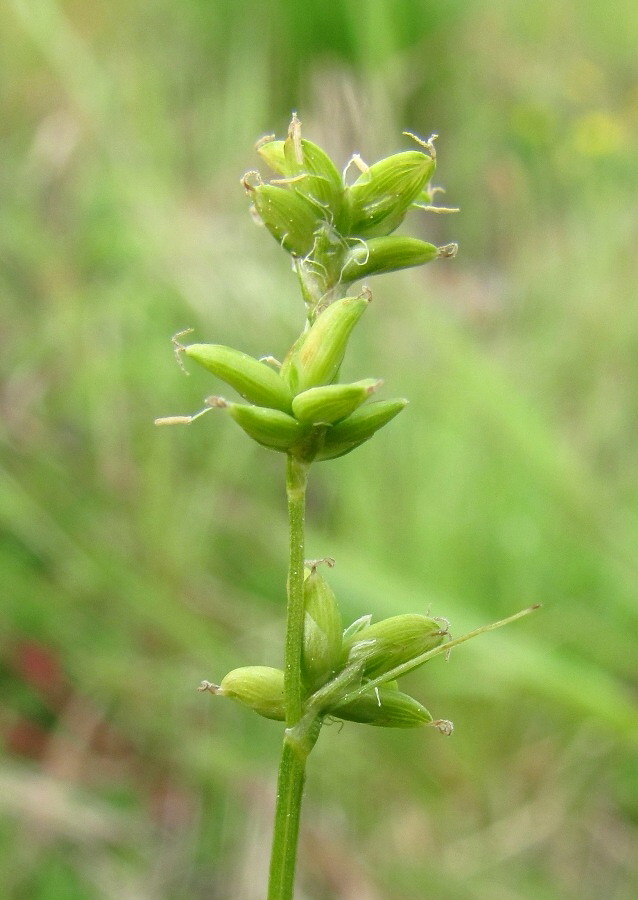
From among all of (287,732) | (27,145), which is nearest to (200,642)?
(287,732)

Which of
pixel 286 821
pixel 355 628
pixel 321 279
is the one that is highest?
pixel 321 279

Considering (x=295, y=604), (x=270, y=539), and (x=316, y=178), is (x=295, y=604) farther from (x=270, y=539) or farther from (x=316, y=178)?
(x=270, y=539)

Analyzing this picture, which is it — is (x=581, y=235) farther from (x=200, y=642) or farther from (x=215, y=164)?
(x=200, y=642)

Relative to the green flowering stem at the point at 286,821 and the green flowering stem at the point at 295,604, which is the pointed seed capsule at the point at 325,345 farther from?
the green flowering stem at the point at 286,821

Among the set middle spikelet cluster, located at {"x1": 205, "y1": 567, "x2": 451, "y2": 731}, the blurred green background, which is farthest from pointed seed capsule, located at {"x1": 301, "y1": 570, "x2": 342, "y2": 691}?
the blurred green background

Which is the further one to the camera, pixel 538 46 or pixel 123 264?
pixel 538 46

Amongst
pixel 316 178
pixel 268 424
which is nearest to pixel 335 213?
pixel 316 178

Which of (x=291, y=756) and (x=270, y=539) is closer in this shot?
(x=291, y=756)
